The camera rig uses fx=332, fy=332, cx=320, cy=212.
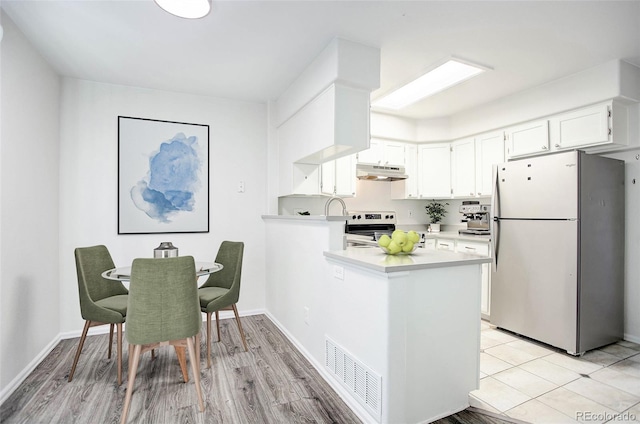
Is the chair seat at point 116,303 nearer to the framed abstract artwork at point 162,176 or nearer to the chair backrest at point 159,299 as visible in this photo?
the chair backrest at point 159,299

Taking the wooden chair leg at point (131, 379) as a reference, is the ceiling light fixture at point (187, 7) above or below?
above

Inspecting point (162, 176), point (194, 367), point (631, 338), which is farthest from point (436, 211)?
point (194, 367)

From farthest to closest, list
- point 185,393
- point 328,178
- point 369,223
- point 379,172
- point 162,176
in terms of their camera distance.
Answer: point 369,223 < point 379,172 < point 328,178 < point 162,176 < point 185,393

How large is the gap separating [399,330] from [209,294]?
1.72 meters

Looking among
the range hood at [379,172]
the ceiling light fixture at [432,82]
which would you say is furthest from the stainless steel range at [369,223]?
the ceiling light fixture at [432,82]

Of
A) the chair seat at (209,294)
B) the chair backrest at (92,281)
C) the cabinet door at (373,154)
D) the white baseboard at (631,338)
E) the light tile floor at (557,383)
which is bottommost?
the light tile floor at (557,383)

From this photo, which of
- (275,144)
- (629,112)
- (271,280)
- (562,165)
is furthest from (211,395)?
(629,112)

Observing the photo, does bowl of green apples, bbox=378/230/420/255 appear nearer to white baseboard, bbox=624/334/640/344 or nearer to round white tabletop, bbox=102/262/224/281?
round white tabletop, bbox=102/262/224/281

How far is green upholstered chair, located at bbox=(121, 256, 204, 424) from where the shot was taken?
1.91 metres

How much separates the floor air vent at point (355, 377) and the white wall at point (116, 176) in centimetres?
184

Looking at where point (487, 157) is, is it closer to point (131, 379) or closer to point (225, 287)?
point (225, 287)

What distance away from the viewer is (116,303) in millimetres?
2494

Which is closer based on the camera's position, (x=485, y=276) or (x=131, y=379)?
(x=131, y=379)

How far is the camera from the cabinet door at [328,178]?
381cm
